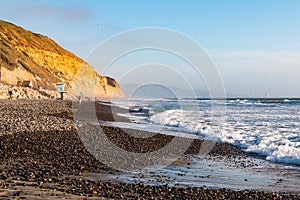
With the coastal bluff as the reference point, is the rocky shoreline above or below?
below

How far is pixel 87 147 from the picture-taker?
1184 cm

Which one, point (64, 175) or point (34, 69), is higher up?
point (34, 69)

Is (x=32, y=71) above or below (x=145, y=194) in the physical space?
above

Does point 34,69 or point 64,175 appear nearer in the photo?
point 64,175

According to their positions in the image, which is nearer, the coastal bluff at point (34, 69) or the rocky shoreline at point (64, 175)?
the rocky shoreline at point (64, 175)

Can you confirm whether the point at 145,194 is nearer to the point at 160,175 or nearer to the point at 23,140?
the point at 160,175

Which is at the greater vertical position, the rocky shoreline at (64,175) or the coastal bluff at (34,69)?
the coastal bluff at (34,69)

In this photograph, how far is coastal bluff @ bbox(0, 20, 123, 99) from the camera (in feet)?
148

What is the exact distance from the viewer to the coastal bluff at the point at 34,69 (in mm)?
45062

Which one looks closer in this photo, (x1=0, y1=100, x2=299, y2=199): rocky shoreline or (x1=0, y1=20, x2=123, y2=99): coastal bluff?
(x1=0, y1=100, x2=299, y2=199): rocky shoreline

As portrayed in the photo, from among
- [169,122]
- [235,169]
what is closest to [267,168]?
[235,169]

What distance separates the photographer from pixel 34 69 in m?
55.1

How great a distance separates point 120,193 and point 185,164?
422cm

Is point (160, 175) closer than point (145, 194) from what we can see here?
No
